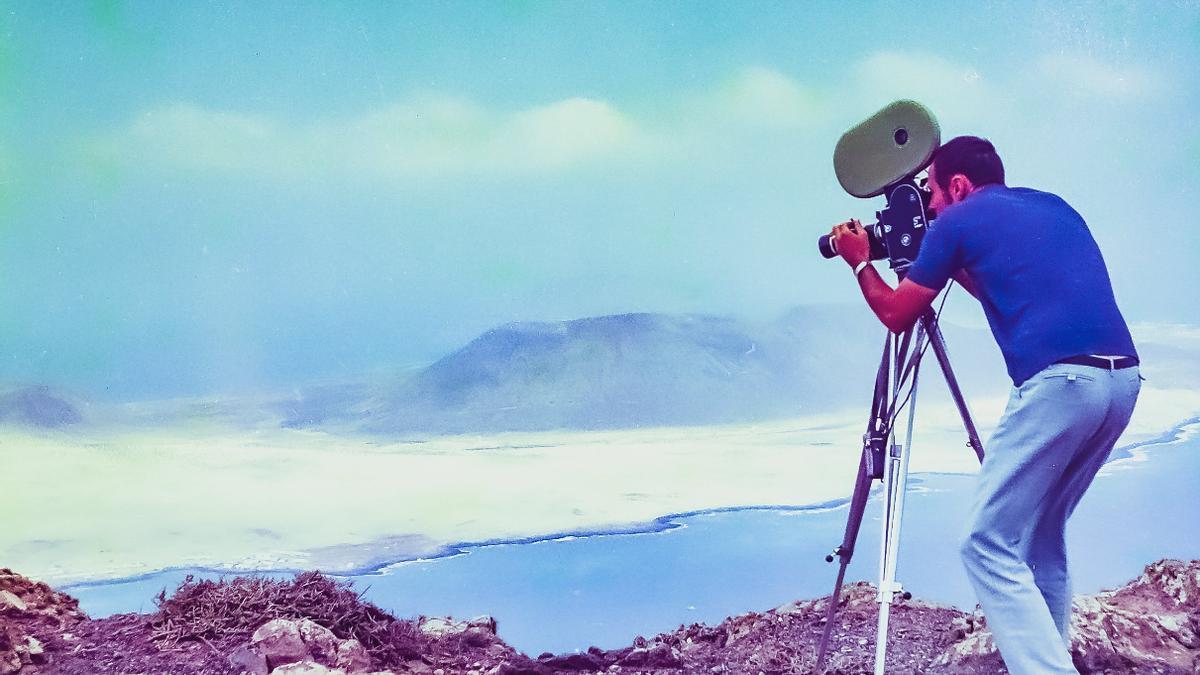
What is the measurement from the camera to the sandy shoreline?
4012 mm

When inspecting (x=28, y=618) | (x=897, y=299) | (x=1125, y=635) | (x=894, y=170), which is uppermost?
(x=894, y=170)

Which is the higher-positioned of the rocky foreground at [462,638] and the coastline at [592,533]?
the coastline at [592,533]

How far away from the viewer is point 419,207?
14.2 feet

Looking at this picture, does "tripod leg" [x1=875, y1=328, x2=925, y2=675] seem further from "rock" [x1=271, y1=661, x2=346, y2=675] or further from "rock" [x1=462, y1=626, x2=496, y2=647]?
"rock" [x1=271, y1=661, x2=346, y2=675]

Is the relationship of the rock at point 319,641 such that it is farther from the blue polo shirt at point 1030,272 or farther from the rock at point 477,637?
the blue polo shirt at point 1030,272

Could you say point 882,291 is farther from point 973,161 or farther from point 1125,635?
point 1125,635

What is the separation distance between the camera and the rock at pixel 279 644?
3.31m

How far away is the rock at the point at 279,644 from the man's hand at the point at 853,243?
213 cm

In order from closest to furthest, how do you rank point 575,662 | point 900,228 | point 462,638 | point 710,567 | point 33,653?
point 900,228
point 33,653
point 575,662
point 462,638
point 710,567

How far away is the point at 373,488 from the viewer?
163 inches

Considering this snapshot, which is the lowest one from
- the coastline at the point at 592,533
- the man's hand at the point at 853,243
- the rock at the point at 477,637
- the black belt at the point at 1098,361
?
the rock at the point at 477,637

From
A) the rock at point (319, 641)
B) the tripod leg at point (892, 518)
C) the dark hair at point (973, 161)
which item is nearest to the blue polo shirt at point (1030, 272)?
the dark hair at point (973, 161)

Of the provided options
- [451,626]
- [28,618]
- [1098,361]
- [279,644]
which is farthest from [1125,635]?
[28,618]

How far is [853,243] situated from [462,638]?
2.02 meters
